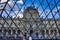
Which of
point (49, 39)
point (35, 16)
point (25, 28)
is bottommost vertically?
point (49, 39)

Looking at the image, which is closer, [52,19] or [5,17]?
[5,17]

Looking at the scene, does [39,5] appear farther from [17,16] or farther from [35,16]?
[17,16]

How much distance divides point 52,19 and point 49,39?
0.21m

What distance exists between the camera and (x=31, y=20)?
1.74 m

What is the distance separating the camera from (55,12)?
1606mm

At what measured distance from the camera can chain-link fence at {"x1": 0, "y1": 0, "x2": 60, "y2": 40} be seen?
150 cm

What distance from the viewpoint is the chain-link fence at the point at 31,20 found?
1.50m

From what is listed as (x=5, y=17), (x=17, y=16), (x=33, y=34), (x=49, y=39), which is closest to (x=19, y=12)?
(x=17, y=16)

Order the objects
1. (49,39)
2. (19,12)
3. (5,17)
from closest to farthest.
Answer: (5,17), (19,12), (49,39)

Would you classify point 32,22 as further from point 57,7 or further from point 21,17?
point 57,7

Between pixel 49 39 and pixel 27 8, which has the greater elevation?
pixel 27 8

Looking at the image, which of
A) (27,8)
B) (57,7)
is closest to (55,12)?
(57,7)

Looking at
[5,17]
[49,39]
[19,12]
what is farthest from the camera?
[49,39]

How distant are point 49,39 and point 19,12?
42 centimetres
